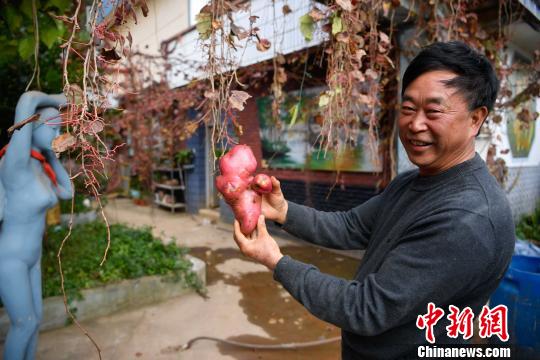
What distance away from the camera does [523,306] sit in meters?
2.35

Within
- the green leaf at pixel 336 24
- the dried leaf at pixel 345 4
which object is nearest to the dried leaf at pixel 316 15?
the green leaf at pixel 336 24

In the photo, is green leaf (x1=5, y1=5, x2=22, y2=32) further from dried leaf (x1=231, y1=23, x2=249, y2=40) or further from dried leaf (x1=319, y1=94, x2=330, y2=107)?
dried leaf (x1=319, y1=94, x2=330, y2=107)

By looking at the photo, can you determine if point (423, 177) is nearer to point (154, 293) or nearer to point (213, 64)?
point (213, 64)

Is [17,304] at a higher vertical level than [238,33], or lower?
lower

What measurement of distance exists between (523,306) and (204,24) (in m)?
2.71

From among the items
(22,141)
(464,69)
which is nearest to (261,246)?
(464,69)

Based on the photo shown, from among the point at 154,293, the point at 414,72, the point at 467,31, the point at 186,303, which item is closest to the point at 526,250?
the point at 467,31

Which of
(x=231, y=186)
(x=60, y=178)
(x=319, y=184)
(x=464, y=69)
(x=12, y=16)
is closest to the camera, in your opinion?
(x=464, y=69)

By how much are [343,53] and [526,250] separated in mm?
2341

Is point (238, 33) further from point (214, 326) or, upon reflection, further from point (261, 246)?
point (214, 326)

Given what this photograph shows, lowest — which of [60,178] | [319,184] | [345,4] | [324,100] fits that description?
[319,184]

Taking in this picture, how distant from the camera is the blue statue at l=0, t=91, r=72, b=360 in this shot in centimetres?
191

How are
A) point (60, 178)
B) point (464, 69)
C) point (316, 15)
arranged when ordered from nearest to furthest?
1. point (464, 69)
2. point (316, 15)
3. point (60, 178)

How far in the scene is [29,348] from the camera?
2082 millimetres
